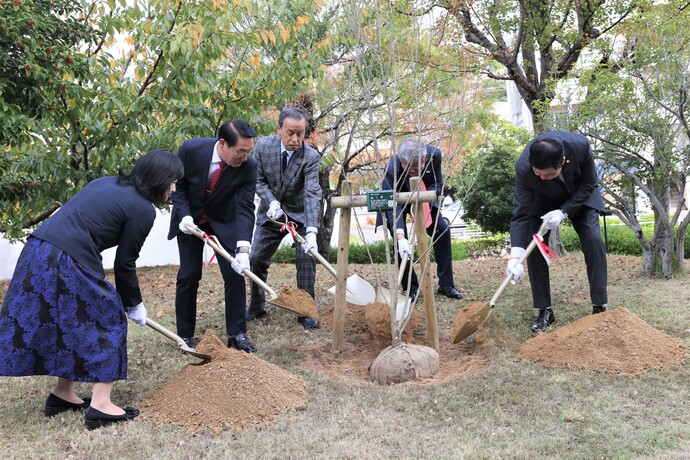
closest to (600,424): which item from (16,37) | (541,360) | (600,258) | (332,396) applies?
(541,360)

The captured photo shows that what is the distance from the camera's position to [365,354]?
14.6 ft

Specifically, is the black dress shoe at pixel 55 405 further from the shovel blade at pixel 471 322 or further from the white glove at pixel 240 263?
the shovel blade at pixel 471 322

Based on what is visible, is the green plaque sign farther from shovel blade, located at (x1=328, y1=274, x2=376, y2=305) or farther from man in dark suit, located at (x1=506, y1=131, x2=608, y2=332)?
shovel blade, located at (x1=328, y1=274, x2=376, y2=305)

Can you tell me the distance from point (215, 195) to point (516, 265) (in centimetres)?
213

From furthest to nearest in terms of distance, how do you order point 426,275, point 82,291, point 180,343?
point 426,275, point 180,343, point 82,291

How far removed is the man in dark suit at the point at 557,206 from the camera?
13.9ft

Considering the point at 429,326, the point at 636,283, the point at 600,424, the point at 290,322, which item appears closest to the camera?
the point at 600,424

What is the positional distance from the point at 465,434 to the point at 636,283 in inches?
163

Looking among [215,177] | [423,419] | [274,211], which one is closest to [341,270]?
[274,211]

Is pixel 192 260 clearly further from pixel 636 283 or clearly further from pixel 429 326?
pixel 636 283

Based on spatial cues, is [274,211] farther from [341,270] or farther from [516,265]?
[516,265]

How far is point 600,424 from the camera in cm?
288

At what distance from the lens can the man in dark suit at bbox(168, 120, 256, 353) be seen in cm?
413

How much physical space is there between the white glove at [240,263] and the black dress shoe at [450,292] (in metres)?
2.48
